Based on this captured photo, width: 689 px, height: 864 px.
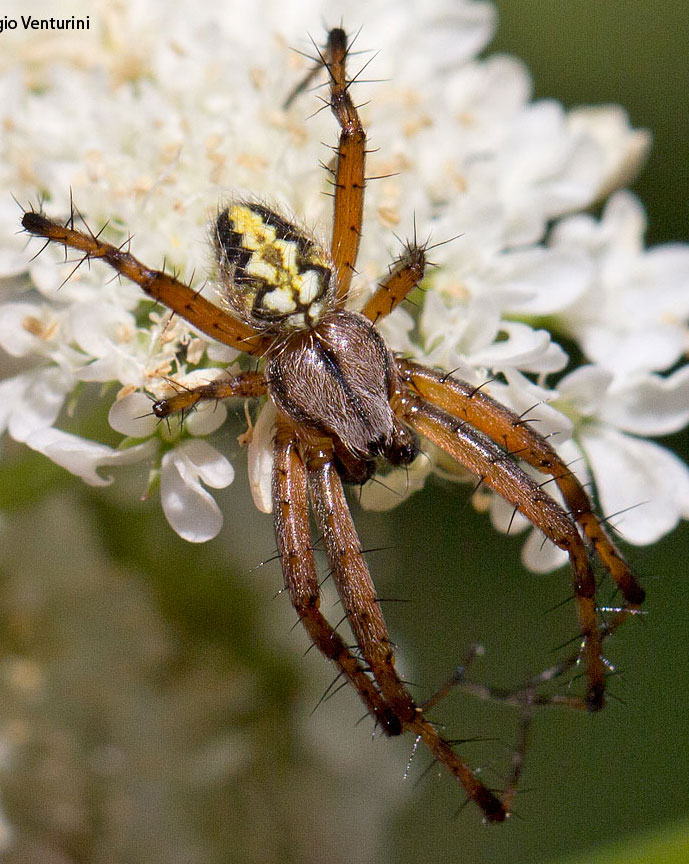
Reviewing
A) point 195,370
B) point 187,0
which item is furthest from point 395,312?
point 187,0

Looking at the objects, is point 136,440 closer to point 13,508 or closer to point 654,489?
point 13,508

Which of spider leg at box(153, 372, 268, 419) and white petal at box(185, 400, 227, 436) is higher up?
spider leg at box(153, 372, 268, 419)

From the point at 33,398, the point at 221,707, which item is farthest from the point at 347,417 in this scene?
the point at 221,707

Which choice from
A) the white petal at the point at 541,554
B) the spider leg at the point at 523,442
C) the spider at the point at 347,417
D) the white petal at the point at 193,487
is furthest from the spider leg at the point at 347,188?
the white petal at the point at 541,554

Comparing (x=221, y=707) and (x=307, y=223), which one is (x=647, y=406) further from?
(x=221, y=707)

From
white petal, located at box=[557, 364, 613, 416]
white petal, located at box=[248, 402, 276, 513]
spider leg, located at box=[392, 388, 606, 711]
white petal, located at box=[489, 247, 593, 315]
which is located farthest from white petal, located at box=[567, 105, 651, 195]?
white petal, located at box=[248, 402, 276, 513]

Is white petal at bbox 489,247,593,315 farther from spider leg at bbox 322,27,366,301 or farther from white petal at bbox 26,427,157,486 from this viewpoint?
white petal at bbox 26,427,157,486
